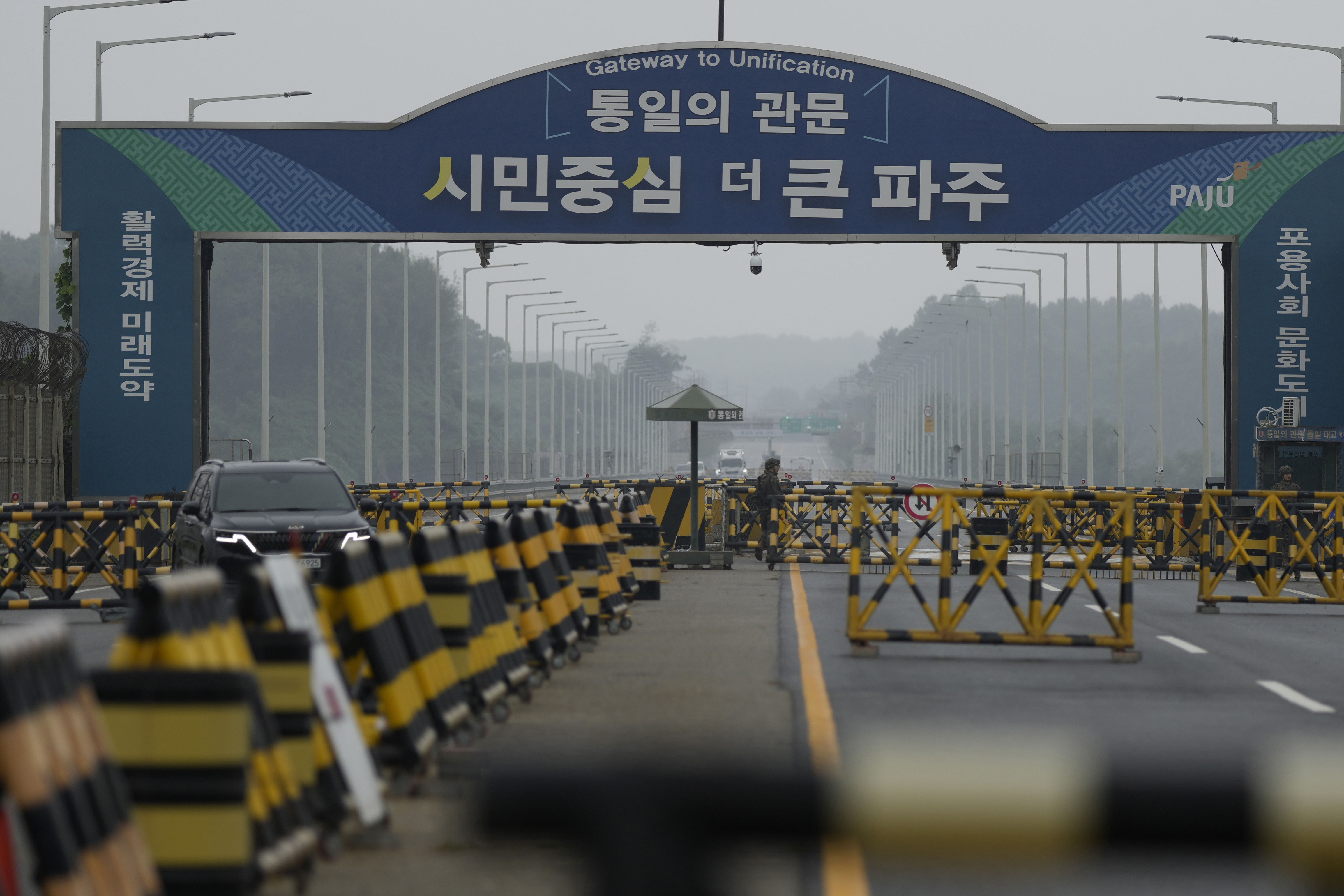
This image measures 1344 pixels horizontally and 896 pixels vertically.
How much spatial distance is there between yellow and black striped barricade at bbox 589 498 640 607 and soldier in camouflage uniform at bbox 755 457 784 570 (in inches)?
330

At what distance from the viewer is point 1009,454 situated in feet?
266

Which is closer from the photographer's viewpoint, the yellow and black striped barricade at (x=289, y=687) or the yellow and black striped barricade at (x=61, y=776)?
the yellow and black striped barricade at (x=61, y=776)

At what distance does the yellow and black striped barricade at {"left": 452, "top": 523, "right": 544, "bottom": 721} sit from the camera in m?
10.5

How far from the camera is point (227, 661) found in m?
6.17

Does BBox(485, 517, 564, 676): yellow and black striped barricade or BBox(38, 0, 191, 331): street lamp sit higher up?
BBox(38, 0, 191, 331): street lamp

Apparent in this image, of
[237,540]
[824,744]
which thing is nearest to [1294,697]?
[824,744]

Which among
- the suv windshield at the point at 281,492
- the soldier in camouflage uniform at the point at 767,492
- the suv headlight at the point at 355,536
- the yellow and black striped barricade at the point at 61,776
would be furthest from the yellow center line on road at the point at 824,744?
the soldier in camouflage uniform at the point at 767,492

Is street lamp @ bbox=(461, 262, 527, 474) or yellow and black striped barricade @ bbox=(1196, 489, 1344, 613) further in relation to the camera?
street lamp @ bbox=(461, 262, 527, 474)

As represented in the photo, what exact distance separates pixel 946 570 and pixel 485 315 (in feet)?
239

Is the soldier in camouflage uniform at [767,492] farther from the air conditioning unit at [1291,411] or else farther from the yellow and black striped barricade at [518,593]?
the yellow and black striped barricade at [518,593]

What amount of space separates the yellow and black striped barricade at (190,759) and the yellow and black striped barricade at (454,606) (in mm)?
3730

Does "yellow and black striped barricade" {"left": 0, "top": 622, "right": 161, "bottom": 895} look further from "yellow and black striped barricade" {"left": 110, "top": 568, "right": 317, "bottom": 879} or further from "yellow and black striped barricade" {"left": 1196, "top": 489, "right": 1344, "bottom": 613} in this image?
"yellow and black striped barricade" {"left": 1196, "top": 489, "right": 1344, "bottom": 613}

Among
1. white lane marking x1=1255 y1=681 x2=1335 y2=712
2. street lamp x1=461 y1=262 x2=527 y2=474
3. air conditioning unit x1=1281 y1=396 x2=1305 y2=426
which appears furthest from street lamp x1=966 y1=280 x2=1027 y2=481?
white lane marking x1=1255 y1=681 x2=1335 y2=712

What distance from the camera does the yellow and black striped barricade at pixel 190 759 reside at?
5359 millimetres
